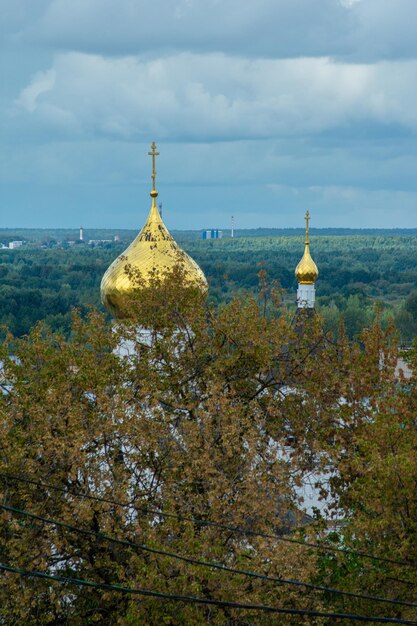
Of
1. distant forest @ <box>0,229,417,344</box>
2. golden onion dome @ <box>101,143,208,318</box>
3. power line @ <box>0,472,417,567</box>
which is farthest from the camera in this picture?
distant forest @ <box>0,229,417,344</box>

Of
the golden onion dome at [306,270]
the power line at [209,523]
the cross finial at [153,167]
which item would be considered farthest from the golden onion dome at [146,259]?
the golden onion dome at [306,270]

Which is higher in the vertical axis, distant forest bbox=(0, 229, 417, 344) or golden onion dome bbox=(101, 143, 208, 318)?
golden onion dome bbox=(101, 143, 208, 318)

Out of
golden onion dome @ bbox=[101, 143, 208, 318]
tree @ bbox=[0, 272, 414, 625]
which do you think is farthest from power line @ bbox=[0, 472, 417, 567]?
golden onion dome @ bbox=[101, 143, 208, 318]

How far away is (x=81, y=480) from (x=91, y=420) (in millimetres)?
957

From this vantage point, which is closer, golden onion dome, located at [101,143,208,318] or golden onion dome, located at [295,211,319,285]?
golden onion dome, located at [101,143,208,318]

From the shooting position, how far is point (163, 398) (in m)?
23.2

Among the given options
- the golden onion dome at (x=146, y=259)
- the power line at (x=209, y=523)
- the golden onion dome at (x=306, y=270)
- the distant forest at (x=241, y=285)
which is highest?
the golden onion dome at (x=146, y=259)

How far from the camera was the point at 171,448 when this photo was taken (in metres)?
20.8

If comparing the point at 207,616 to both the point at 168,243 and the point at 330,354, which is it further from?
the point at 168,243

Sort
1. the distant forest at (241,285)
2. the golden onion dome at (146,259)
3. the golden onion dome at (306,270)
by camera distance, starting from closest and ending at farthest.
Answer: the golden onion dome at (146,259) → the golden onion dome at (306,270) → the distant forest at (241,285)

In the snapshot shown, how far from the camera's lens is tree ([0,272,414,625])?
18.8m

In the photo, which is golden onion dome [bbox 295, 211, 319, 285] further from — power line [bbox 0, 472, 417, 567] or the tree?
power line [bbox 0, 472, 417, 567]

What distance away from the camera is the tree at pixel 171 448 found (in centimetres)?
1877

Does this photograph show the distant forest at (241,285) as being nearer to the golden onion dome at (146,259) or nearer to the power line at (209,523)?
the golden onion dome at (146,259)
